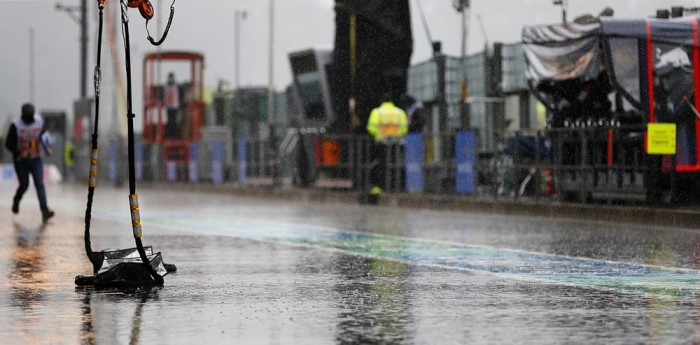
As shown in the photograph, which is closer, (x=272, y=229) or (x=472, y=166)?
(x=272, y=229)

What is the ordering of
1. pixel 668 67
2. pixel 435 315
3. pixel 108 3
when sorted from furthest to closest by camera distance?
pixel 108 3 < pixel 668 67 < pixel 435 315

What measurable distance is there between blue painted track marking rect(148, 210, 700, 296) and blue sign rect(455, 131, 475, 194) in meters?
6.99

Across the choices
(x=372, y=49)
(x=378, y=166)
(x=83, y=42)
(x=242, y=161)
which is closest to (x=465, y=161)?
(x=378, y=166)

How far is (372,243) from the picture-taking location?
61.4 feet

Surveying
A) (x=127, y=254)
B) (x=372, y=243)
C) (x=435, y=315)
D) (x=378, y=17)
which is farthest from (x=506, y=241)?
(x=378, y=17)

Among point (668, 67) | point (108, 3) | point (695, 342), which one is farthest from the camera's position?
point (108, 3)

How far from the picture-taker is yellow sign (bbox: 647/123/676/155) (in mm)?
23422

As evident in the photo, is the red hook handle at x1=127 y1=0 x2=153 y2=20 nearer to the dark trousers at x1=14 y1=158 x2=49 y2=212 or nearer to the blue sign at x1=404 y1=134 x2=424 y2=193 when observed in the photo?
the dark trousers at x1=14 y1=158 x2=49 y2=212

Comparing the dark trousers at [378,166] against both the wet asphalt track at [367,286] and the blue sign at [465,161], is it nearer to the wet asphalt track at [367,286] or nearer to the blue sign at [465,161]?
the blue sign at [465,161]

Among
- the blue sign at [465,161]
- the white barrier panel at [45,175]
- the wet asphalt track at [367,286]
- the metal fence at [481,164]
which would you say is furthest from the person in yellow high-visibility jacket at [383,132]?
the white barrier panel at [45,175]

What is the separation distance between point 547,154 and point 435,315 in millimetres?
17057

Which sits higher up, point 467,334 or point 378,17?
point 378,17

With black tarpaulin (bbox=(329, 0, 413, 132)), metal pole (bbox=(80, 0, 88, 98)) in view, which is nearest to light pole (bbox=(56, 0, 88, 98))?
metal pole (bbox=(80, 0, 88, 98))

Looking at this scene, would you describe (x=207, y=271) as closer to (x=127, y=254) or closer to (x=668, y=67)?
(x=127, y=254)
